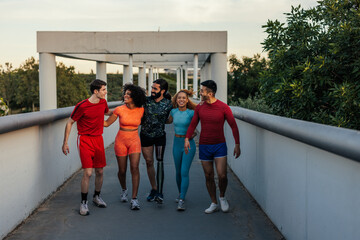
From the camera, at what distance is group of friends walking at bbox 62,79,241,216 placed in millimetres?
5801

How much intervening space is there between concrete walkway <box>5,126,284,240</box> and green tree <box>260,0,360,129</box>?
1.85 metres

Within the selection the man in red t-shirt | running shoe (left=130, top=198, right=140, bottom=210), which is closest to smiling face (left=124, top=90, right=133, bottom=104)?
the man in red t-shirt

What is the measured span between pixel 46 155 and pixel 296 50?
473cm

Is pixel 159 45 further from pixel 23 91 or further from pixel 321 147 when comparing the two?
pixel 23 91

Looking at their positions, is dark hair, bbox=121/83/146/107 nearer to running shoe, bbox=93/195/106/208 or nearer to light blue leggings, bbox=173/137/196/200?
light blue leggings, bbox=173/137/196/200

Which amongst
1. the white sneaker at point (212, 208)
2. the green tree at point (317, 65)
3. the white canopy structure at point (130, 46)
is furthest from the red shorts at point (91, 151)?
the white canopy structure at point (130, 46)

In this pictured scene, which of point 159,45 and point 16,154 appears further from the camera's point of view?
point 159,45

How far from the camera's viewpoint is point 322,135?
3.54 m

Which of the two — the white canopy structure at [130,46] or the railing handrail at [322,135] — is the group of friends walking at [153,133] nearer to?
the railing handrail at [322,135]

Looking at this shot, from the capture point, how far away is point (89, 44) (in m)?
25.5

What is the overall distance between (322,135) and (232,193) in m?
3.64

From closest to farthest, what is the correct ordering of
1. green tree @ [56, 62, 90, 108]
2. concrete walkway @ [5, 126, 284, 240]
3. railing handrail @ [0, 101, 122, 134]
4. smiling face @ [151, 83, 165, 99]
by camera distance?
railing handrail @ [0, 101, 122, 134] → concrete walkway @ [5, 126, 284, 240] → smiling face @ [151, 83, 165, 99] → green tree @ [56, 62, 90, 108]

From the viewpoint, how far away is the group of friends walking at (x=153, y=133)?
5.80 m

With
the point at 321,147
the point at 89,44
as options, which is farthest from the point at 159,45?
the point at 321,147
